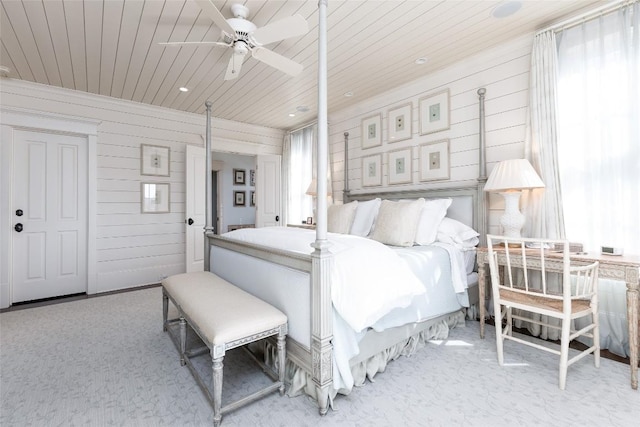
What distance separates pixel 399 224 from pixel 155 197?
3686 mm

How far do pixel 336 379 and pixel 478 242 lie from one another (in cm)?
211

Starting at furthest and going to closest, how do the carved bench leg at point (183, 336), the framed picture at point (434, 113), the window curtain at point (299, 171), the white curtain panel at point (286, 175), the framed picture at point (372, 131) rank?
the white curtain panel at point (286, 175)
the window curtain at point (299, 171)
the framed picture at point (372, 131)
the framed picture at point (434, 113)
the carved bench leg at point (183, 336)

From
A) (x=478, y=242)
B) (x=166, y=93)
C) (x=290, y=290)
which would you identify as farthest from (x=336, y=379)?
(x=166, y=93)

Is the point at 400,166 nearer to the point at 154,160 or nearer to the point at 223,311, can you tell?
the point at 223,311

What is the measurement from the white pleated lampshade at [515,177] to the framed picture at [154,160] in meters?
4.41

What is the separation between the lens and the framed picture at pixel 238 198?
777cm

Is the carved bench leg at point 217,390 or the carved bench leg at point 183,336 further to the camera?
the carved bench leg at point 183,336

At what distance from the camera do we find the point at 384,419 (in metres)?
1.61

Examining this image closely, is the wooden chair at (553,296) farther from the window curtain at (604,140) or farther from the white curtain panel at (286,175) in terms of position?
the white curtain panel at (286,175)

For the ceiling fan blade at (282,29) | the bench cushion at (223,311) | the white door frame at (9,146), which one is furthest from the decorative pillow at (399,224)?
the white door frame at (9,146)

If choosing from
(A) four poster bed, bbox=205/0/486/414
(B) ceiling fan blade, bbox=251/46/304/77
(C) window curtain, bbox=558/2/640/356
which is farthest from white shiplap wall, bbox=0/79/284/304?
(C) window curtain, bbox=558/2/640/356

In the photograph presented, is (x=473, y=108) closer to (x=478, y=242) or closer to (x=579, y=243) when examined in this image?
(x=478, y=242)

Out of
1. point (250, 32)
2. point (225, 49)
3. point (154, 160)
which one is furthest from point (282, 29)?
point (154, 160)

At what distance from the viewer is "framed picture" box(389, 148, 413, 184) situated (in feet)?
12.3
